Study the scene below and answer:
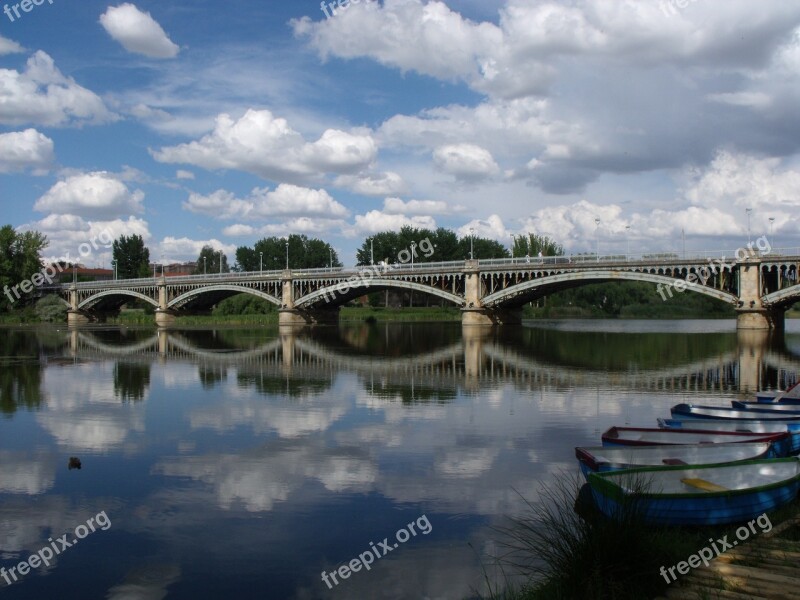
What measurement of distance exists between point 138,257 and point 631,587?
480ft

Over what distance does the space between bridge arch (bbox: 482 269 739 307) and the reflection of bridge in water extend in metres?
8.84

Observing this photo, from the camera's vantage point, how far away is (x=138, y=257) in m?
142

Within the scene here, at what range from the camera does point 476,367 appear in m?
33.5

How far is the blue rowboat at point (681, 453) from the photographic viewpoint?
429 inches

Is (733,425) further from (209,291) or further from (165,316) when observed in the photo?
(165,316)

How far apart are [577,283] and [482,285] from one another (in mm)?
9292

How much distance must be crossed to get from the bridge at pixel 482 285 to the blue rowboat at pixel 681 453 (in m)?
50.5

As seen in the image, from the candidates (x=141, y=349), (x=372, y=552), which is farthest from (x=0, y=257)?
(x=372, y=552)

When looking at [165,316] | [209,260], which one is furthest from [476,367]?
[209,260]

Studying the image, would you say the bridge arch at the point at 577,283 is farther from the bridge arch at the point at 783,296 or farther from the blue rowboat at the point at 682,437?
the blue rowboat at the point at 682,437

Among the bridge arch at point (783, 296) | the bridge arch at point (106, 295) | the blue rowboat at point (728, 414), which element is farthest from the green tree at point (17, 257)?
the blue rowboat at point (728, 414)

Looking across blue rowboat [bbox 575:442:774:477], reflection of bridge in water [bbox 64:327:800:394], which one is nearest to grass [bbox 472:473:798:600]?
blue rowboat [bbox 575:442:774:477]

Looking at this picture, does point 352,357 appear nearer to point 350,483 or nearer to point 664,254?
point 350,483

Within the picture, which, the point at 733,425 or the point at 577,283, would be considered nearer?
the point at 733,425
